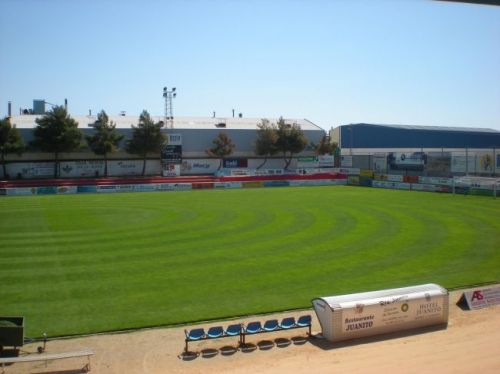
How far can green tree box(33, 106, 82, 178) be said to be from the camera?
56094 mm

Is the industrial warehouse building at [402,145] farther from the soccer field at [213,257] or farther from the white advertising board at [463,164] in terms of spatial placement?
the soccer field at [213,257]

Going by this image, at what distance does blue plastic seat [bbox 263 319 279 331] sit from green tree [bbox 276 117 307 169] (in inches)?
2211

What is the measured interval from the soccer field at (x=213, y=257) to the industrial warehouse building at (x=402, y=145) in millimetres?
21240

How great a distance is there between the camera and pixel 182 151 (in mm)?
65500

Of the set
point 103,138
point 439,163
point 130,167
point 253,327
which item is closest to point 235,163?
point 130,167

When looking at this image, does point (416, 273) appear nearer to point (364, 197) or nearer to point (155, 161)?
point (364, 197)

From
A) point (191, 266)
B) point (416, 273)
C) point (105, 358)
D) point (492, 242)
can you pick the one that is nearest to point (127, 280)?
point (191, 266)

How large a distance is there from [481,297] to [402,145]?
62.9 metres

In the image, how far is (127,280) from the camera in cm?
1741

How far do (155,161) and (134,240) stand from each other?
136 feet

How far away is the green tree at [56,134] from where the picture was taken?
56.1m

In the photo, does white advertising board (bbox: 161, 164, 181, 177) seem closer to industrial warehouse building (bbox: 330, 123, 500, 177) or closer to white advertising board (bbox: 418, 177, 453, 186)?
industrial warehouse building (bbox: 330, 123, 500, 177)

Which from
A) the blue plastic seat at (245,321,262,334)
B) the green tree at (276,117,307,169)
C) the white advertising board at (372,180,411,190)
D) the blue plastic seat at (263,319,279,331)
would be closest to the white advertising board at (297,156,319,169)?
the green tree at (276,117,307,169)

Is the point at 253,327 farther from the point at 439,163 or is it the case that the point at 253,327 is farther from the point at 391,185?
the point at 439,163
